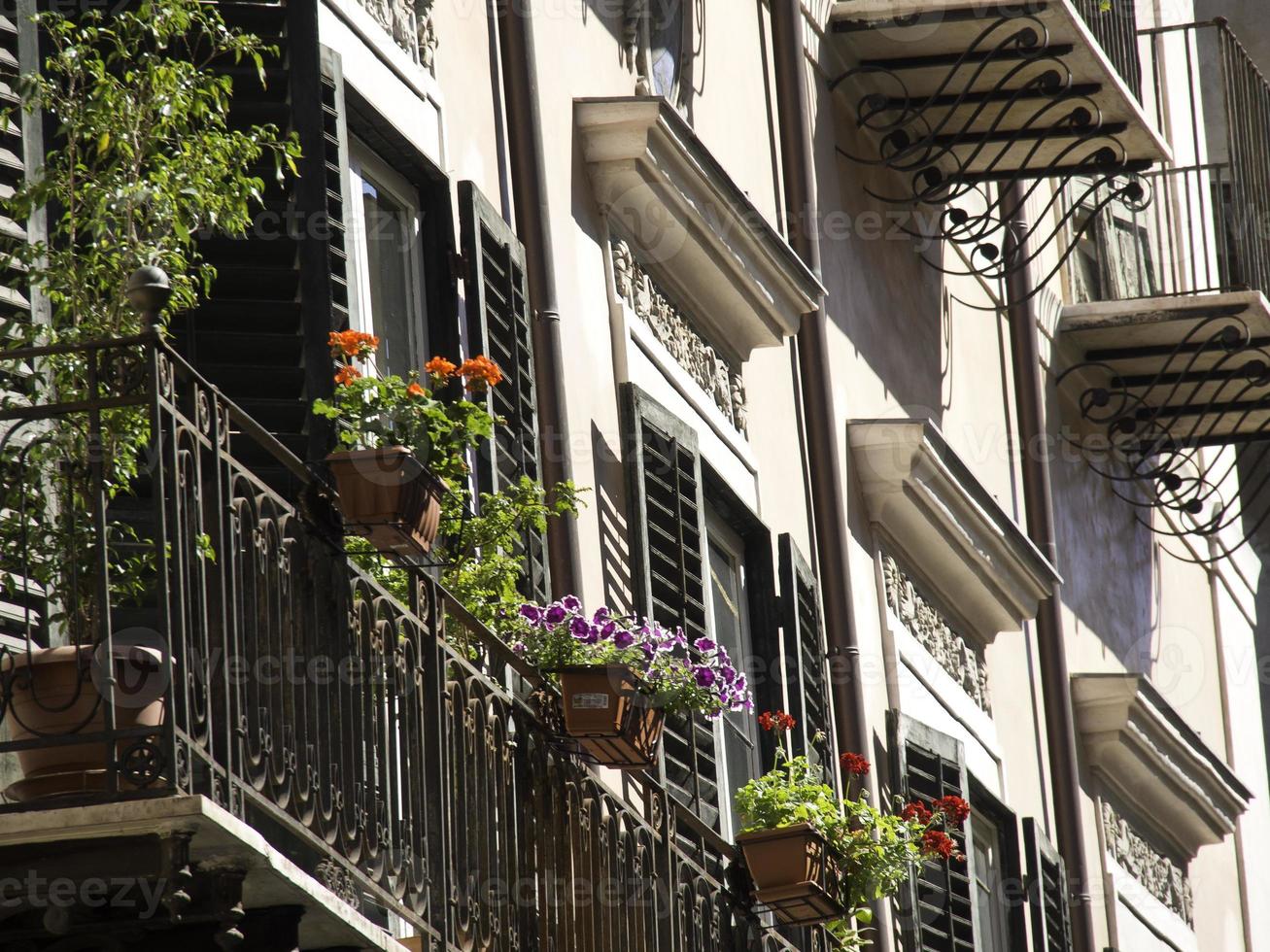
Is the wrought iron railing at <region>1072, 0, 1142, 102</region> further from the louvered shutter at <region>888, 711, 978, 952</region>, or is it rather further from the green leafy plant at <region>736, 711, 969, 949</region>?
the green leafy plant at <region>736, 711, 969, 949</region>

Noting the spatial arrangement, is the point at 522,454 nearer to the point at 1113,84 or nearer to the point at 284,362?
the point at 284,362

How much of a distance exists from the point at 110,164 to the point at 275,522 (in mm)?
1232

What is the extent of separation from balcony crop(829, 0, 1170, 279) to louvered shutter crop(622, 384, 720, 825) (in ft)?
12.9

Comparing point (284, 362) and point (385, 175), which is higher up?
point (385, 175)

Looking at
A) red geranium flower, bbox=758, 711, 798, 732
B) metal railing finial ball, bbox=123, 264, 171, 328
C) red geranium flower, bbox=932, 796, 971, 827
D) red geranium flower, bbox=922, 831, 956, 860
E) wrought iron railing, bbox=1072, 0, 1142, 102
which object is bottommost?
red geranium flower, bbox=922, 831, 956, 860

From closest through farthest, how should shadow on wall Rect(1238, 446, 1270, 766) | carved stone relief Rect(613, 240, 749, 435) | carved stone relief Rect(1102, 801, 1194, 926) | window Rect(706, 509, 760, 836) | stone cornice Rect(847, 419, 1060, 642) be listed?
1. carved stone relief Rect(613, 240, 749, 435)
2. window Rect(706, 509, 760, 836)
3. stone cornice Rect(847, 419, 1060, 642)
4. carved stone relief Rect(1102, 801, 1194, 926)
5. shadow on wall Rect(1238, 446, 1270, 766)

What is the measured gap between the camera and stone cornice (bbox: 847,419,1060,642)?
544 inches

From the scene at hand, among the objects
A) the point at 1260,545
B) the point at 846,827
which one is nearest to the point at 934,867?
the point at 846,827

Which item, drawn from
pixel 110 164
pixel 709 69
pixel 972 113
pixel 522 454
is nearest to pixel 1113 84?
pixel 972 113

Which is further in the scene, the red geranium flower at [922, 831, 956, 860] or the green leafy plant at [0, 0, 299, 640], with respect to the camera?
the red geranium flower at [922, 831, 956, 860]

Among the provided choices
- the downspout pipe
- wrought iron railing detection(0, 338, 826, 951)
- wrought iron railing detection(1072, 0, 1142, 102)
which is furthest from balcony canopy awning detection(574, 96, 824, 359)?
wrought iron railing detection(1072, 0, 1142, 102)

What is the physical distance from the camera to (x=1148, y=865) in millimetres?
18672

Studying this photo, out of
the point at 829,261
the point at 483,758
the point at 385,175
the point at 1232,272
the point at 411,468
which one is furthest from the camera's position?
the point at 1232,272

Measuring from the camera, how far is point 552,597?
31.8ft
